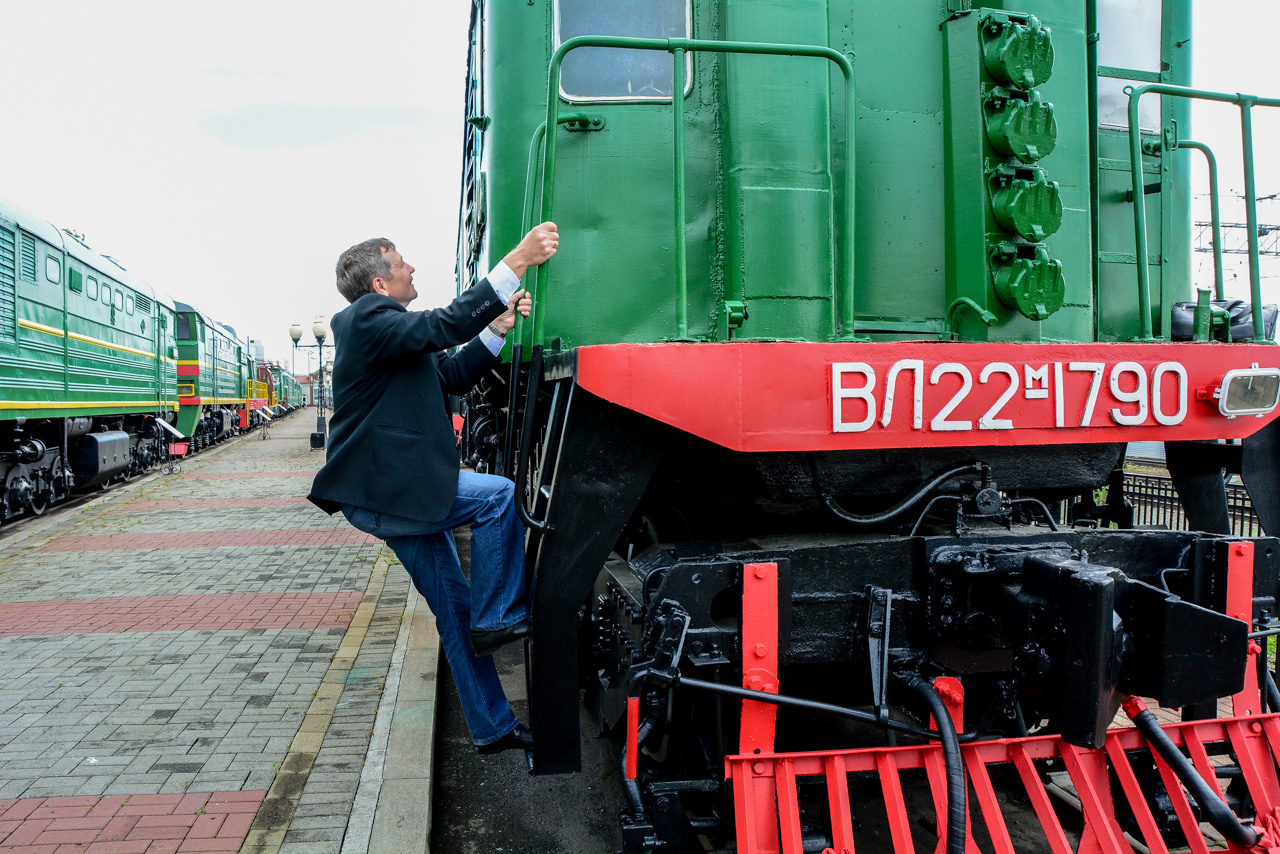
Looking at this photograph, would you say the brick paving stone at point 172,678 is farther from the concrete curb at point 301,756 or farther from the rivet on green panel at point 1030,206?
the rivet on green panel at point 1030,206

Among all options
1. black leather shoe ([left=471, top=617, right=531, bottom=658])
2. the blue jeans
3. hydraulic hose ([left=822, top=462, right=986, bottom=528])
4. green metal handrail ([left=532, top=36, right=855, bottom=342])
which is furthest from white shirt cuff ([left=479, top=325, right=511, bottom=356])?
hydraulic hose ([left=822, top=462, right=986, bottom=528])

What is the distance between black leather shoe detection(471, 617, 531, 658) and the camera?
285cm

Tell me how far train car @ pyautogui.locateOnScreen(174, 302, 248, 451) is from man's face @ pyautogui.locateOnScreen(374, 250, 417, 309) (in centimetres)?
1873

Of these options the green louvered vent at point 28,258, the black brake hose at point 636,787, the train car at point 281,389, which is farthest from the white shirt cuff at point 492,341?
the train car at point 281,389

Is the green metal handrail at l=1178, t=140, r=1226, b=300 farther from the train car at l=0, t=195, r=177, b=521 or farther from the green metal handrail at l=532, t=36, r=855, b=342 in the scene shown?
the train car at l=0, t=195, r=177, b=521

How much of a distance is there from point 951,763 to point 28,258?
1115 cm

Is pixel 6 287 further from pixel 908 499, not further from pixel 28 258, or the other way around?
pixel 908 499

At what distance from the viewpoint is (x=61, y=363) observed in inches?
413

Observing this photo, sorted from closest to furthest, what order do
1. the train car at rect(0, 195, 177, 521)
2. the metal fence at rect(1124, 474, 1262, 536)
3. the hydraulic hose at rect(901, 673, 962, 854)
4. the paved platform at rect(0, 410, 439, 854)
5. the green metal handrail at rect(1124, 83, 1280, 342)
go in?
the hydraulic hose at rect(901, 673, 962, 854), the green metal handrail at rect(1124, 83, 1280, 342), the paved platform at rect(0, 410, 439, 854), the train car at rect(0, 195, 177, 521), the metal fence at rect(1124, 474, 1262, 536)

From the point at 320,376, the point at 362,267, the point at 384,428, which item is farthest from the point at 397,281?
the point at 320,376

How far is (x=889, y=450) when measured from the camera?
9.11ft

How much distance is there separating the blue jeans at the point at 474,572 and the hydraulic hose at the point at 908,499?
1099 millimetres

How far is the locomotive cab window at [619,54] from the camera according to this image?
10.1 ft

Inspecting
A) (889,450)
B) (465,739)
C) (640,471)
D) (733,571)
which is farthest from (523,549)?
(465,739)
